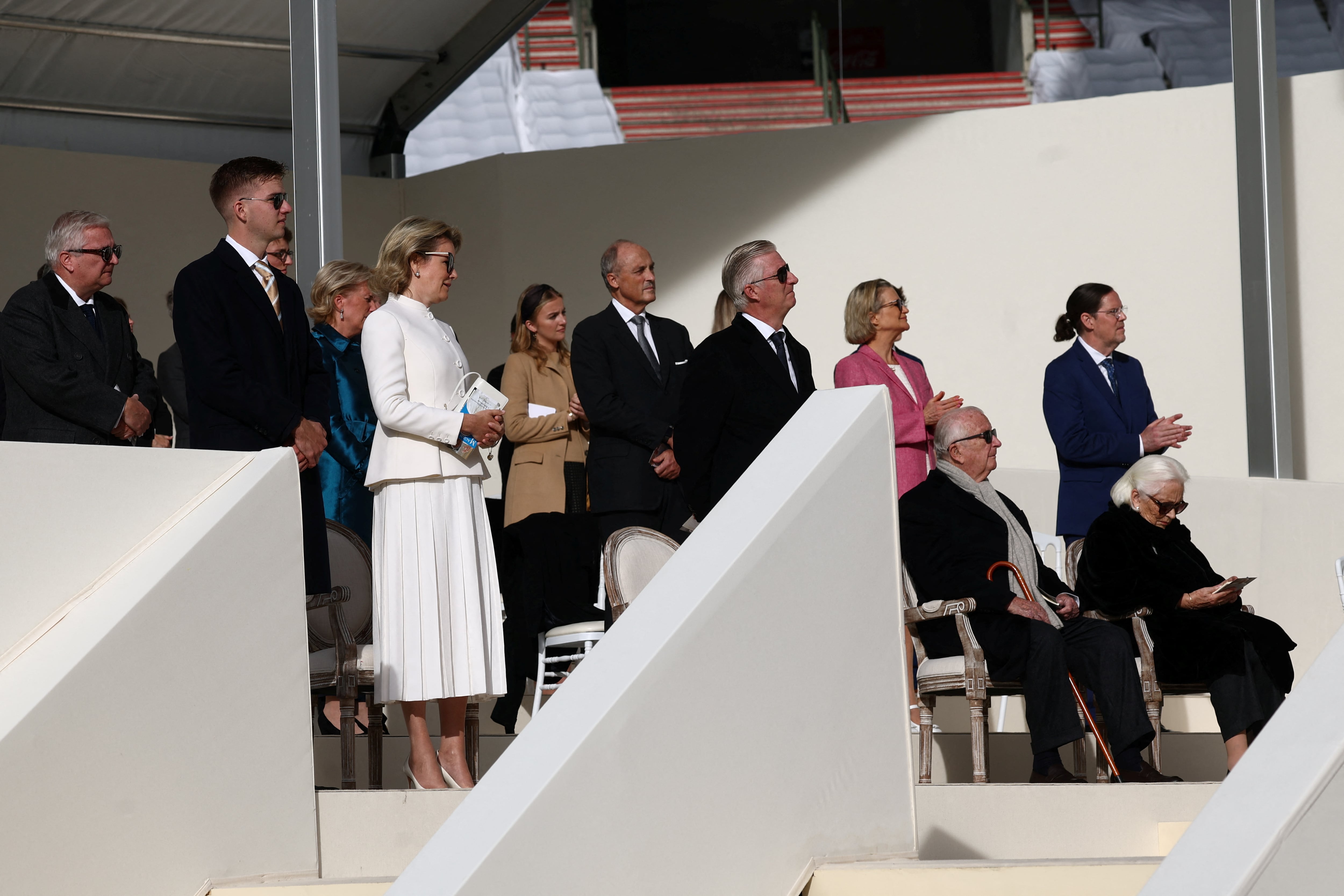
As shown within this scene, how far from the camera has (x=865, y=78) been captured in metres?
14.0

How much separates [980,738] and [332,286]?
2298 mm

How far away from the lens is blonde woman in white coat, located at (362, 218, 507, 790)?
3.74 m

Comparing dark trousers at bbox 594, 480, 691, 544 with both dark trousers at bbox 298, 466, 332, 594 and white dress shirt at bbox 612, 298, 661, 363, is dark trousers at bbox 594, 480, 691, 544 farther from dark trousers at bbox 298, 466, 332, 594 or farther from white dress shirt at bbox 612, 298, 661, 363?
dark trousers at bbox 298, 466, 332, 594

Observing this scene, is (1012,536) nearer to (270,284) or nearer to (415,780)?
(415,780)

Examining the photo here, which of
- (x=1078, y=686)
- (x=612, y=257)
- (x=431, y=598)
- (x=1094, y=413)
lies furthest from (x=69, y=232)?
(x=1094, y=413)

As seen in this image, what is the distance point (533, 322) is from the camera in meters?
5.20

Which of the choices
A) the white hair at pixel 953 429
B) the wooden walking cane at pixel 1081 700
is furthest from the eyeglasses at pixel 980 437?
the wooden walking cane at pixel 1081 700

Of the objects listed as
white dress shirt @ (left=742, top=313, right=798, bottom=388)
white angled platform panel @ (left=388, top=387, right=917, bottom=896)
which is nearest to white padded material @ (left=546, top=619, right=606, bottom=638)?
white dress shirt @ (left=742, top=313, right=798, bottom=388)

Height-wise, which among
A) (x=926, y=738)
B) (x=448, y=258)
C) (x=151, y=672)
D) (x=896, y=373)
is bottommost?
(x=926, y=738)

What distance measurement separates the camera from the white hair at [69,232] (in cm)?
404

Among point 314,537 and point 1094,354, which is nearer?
point 314,537

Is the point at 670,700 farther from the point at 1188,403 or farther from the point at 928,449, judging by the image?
the point at 1188,403

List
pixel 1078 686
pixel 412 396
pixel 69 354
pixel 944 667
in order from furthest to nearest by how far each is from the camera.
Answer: pixel 1078 686 → pixel 944 667 → pixel 69 354 → pixel 412 396

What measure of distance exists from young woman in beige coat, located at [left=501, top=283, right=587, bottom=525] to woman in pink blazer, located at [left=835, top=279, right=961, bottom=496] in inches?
33.6
